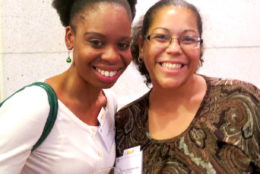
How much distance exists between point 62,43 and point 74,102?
3.59 ft

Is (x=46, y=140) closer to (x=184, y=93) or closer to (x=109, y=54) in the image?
(x=109, y=54)

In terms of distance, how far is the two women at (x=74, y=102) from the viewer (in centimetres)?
82

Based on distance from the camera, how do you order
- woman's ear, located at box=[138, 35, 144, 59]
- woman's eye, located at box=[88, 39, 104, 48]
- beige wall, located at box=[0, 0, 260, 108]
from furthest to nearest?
beige wall, located at box=[0, 0, 260, 108] < woman's ear, located at box=[138, 35, 144, 59] < woman's eye, located at box=[88, 39, 104, 48]

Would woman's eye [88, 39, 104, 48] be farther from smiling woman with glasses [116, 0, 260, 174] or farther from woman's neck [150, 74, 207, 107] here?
woman's neck [150, 74, 207, 107]

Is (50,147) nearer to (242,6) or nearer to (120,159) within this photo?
(120,159)

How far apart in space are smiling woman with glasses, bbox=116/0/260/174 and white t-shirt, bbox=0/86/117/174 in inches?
7.3

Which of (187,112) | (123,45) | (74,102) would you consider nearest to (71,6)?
(123,45)

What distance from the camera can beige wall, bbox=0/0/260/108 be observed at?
196 centimetres

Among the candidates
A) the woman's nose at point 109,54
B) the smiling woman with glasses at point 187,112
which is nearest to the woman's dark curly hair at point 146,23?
the smiling woman with glasses at point 187,112

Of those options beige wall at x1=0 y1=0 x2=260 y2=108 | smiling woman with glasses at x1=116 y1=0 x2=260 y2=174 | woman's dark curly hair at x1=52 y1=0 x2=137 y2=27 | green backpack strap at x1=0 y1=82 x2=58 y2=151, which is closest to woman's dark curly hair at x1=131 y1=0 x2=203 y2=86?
smiling woman with glasses at x1=116 y1=0 x2=260 y2=174

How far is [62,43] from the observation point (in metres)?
2.01

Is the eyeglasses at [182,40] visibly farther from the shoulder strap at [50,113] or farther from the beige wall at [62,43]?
the beige wall at [62,43]

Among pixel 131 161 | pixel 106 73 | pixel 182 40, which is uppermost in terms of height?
pixel 182 40

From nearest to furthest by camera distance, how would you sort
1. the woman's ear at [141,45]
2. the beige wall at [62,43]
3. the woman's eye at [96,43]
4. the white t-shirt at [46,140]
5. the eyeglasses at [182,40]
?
the white t-shirt at [46,140] → the woman's eye at [96,43] → the eyeglasses at [182,40] → the woman's ear at [141,45] → the beige wall at [62,43]
